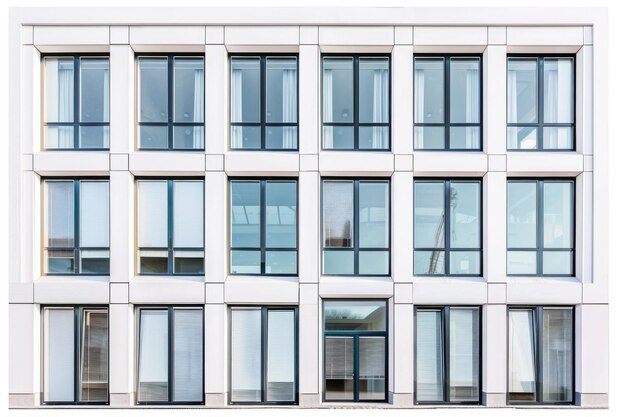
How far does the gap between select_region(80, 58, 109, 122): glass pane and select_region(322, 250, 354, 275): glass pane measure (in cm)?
704

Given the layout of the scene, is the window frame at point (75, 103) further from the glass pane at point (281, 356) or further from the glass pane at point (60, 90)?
the glass pane at point (281, 356)

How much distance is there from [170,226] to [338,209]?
4535 millimetres

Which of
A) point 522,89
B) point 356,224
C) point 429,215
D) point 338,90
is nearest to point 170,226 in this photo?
point 356,224

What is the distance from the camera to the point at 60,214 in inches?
459

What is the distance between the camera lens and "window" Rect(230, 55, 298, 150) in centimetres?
1173

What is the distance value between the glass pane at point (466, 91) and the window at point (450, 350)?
5.16 meters

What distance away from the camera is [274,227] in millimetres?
11633

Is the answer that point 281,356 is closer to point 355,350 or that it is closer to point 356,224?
point 355,350

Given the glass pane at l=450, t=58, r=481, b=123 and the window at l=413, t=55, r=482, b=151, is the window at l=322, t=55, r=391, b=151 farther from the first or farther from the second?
the glass pane at l=450, t=58, r=481, b=123

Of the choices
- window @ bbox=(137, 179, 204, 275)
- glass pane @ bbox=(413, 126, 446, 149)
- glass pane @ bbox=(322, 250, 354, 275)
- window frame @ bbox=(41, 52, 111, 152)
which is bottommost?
glass pane @ bbox=(322, 250, 354, 275)

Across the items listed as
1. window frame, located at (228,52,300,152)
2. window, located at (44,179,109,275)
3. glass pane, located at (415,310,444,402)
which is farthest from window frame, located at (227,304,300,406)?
window frame, located at (228,52,300,152)

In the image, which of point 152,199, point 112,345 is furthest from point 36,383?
point 152,199

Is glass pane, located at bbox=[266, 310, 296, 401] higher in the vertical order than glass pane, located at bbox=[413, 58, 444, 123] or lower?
lower

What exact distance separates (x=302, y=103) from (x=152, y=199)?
15.7 ft
